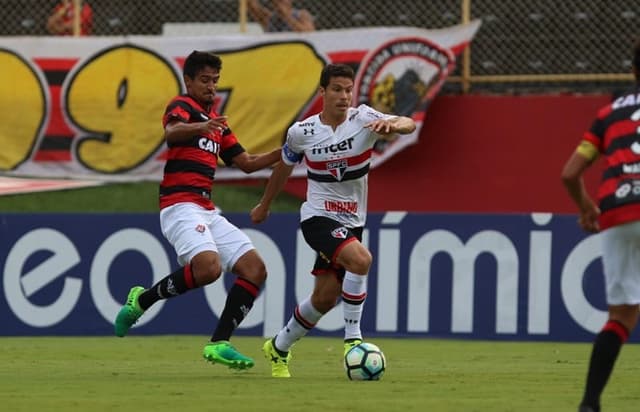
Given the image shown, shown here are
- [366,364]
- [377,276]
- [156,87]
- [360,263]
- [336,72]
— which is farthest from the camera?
[156,87]

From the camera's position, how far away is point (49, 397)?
8812 mm

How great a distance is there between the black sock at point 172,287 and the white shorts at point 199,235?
133mm

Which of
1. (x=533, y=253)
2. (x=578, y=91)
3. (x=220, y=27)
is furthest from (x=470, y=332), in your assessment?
(x=220, y=27)

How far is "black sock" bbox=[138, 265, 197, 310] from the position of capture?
10.8m

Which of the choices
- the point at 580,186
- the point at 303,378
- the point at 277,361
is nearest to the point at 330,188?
the point at 277,361

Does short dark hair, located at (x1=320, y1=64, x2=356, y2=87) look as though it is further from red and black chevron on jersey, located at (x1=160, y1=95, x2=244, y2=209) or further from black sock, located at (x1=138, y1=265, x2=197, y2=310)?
black sock, located at (x1=138, y1=265, x2=197, y2=310)

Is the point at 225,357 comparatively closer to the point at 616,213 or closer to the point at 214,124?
the point at 214,124

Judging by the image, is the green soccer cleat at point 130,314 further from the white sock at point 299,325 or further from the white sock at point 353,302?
the white sock at point 353,302

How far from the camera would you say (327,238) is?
1041 cm

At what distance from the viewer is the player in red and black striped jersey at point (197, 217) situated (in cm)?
1072

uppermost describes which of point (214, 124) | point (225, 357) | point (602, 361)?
point (214, 124)

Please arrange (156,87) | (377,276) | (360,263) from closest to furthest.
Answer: (360,263) < (377,276) < (156,87)

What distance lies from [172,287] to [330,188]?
1376 millimetres

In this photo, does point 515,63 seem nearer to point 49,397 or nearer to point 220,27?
point 220,27
